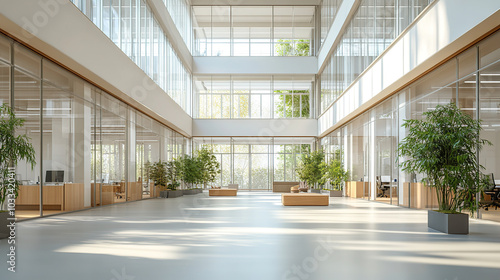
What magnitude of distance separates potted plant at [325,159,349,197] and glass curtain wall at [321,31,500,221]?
43cm

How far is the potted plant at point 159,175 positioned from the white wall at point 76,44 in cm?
443

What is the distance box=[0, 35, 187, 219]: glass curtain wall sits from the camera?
35.7 ft

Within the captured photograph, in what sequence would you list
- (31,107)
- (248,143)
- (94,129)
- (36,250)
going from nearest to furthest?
(36,250), (31,107), (94,129), (248,143)

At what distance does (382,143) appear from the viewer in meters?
18.3

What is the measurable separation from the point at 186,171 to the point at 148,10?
35.5ft

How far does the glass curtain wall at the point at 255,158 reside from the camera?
34906 mm

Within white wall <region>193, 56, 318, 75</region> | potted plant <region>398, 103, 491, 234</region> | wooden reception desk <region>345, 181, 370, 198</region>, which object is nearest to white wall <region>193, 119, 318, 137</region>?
white wall <region>193, 56, 318, 75</region>

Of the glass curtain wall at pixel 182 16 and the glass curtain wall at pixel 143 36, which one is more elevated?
the glass curtain wall at pixel 182 16

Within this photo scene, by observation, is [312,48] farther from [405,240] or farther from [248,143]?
[405,240]

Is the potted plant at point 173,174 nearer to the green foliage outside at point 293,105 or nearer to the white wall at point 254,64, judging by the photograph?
the white wall at point 254,64

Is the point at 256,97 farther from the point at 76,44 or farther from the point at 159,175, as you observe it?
the point at 76,44

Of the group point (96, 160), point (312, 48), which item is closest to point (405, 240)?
point (96, 160)

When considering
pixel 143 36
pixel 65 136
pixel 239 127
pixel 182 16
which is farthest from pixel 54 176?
pixel 239 127

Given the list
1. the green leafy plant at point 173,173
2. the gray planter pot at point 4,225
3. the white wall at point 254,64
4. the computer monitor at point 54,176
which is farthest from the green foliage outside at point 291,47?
the gray planter pot at point 4,225
